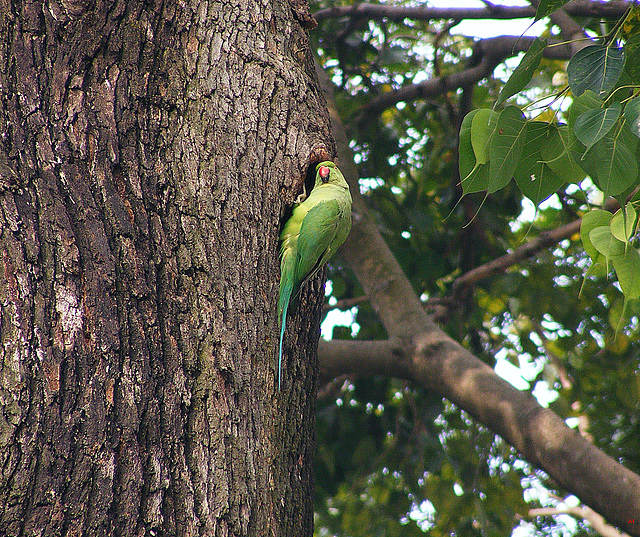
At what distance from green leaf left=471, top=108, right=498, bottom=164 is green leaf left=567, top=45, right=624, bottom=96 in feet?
0.74

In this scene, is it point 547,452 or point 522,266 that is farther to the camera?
point 522,266

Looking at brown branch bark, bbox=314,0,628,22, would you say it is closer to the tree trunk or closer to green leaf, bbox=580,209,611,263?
green leaf, bbox=580,209,611,263

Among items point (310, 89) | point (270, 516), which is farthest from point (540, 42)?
point (270, 516)

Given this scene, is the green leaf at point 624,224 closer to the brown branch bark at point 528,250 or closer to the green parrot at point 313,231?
the green parrot at point 313,231

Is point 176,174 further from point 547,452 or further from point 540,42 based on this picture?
point 547,452

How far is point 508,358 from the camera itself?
520cm

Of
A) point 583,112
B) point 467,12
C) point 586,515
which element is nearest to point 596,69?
point 583,112

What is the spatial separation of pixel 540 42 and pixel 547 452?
5.77 feet

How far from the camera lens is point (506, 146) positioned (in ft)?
5.23

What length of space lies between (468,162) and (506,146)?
11 centimetres

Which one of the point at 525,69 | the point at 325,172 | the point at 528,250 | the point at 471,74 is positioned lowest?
the point at 525,69

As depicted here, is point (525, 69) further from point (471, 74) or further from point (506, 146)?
point (471, 74)

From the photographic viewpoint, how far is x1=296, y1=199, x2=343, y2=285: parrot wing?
1.99 metres

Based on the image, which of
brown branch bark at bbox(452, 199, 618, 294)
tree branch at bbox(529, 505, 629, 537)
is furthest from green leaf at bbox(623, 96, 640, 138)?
tree branch at bbox(529, 505, 629, 537)
